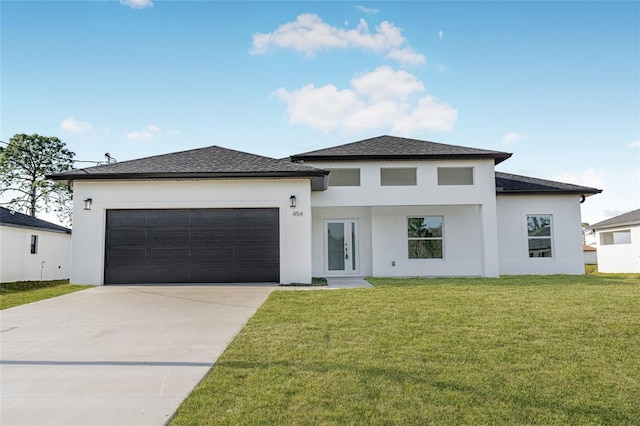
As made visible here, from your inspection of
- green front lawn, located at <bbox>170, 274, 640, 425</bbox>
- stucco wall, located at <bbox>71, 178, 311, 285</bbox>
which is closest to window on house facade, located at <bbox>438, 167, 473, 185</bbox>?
stucco wall, located at <bbox>71, 178, 311, 285</bbox>

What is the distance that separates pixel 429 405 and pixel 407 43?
12059mm

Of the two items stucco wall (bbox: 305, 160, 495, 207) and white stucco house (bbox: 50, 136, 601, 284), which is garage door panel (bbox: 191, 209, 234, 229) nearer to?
white stucco house (bbox: 50, 136, 601, 284)

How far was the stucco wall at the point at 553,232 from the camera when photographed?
14898mm

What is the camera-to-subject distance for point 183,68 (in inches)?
519

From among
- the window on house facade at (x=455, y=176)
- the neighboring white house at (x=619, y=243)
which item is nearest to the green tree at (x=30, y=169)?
the window on house facade at (x=455, y=176)

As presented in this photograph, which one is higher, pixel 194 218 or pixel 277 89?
pixel 277 89

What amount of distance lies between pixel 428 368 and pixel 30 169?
112 feet

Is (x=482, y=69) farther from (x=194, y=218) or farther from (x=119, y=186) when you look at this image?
(x=119, y=186)

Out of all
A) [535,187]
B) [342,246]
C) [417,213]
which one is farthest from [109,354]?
[535,187]

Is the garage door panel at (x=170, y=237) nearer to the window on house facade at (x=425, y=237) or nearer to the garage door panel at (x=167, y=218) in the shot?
the garage door panel at (x=167, y=218)

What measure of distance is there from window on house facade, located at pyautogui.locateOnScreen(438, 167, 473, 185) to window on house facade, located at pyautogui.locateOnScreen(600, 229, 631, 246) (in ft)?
42.9

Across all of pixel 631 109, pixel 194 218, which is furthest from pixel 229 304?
pixel 631 109

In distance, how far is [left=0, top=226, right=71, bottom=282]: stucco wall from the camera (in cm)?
1812

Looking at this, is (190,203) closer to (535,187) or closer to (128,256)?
(128,256)
